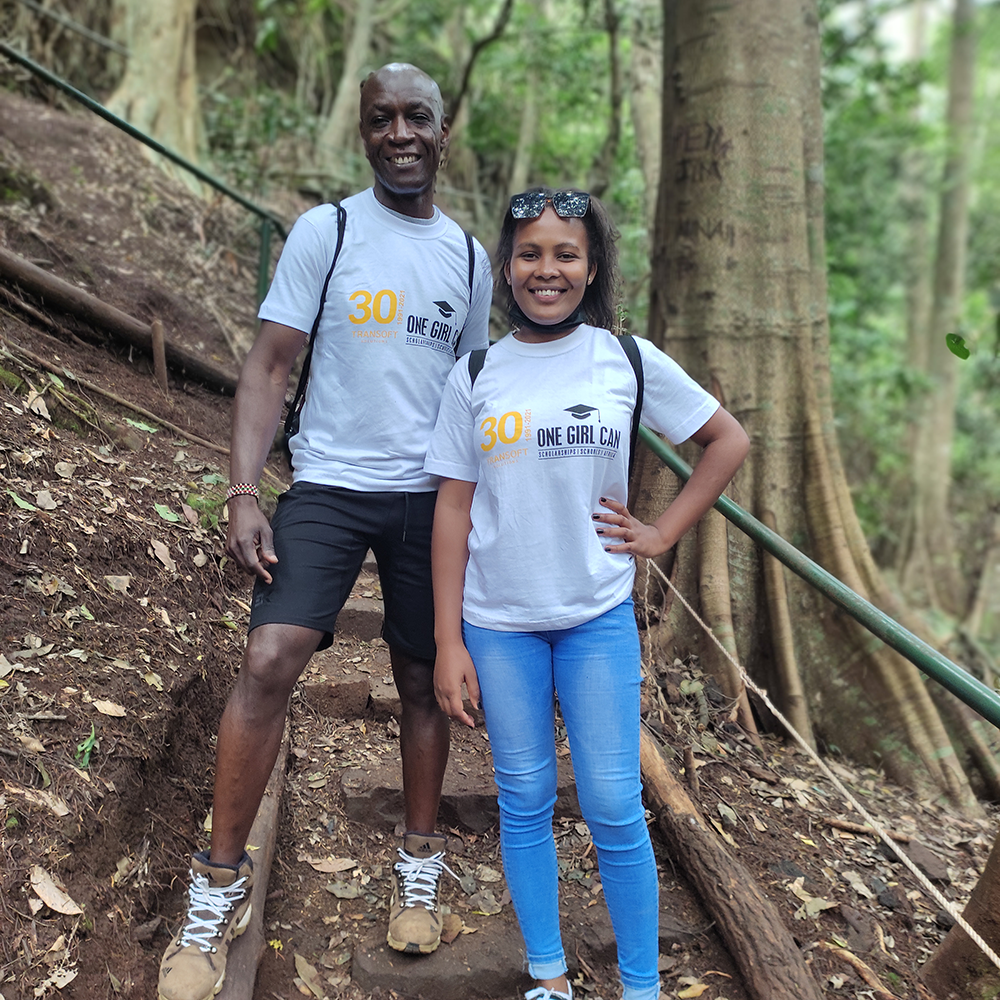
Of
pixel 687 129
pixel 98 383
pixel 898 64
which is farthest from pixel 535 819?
pixel 898 64

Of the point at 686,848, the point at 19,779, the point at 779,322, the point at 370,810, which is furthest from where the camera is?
the point at 779,322

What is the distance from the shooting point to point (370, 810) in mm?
3053

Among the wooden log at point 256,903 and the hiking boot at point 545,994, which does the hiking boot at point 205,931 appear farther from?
the hiking boot at point 545,994

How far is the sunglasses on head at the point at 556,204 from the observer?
219 cm

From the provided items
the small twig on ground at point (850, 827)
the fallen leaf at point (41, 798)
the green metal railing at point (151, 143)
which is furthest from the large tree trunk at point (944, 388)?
the fallen leaf at point (41, 798)

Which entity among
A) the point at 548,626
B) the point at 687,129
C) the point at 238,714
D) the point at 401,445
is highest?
the point at 687,129

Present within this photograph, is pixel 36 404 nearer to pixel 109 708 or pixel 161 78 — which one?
pixel 109 708

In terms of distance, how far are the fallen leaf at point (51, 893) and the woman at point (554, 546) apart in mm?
967

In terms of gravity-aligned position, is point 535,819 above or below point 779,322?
below

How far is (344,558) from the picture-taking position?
2.35 metres

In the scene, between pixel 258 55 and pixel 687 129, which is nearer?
pixel 687 129

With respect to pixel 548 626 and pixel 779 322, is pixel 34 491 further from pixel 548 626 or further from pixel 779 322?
pixel 779 322

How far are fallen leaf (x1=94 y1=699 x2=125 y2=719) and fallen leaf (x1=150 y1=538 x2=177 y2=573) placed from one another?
31.5 inches

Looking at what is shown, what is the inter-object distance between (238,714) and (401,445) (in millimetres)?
780
